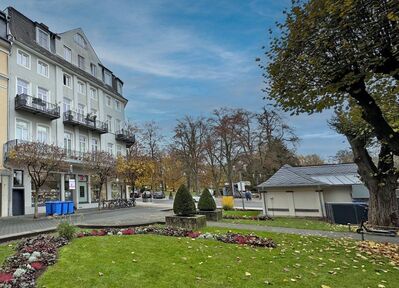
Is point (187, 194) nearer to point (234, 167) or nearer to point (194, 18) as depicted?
point (194, 18)

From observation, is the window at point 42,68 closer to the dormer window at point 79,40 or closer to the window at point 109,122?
the dormer window at point 79,40

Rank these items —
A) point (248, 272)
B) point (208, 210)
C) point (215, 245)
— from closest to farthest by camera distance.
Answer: point (248, 272) < point (215, 245) < point (208, 210)

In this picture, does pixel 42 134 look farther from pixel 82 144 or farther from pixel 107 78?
pixel 107 78

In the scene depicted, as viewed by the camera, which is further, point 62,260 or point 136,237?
point 136,237

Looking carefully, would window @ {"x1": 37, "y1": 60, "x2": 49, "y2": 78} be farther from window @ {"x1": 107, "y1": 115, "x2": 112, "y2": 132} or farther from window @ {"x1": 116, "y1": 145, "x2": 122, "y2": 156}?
window @ {"x1": 116, "y1": 145, "x2": 122, "y2": 156}

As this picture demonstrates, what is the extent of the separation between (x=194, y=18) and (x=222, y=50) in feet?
5.90

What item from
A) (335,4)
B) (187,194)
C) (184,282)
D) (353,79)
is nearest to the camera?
(184,282)

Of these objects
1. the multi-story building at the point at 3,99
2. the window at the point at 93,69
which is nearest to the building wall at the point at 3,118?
the multi-story building at the point at 3,99

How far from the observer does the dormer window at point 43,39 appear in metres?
27.3

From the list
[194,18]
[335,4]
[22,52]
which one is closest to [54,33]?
[22,52]

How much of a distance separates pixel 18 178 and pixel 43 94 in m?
8.16

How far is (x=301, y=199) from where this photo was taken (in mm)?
24109

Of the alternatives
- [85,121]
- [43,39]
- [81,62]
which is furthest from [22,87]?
[81,62]

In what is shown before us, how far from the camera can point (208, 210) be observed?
1777 centimetres
